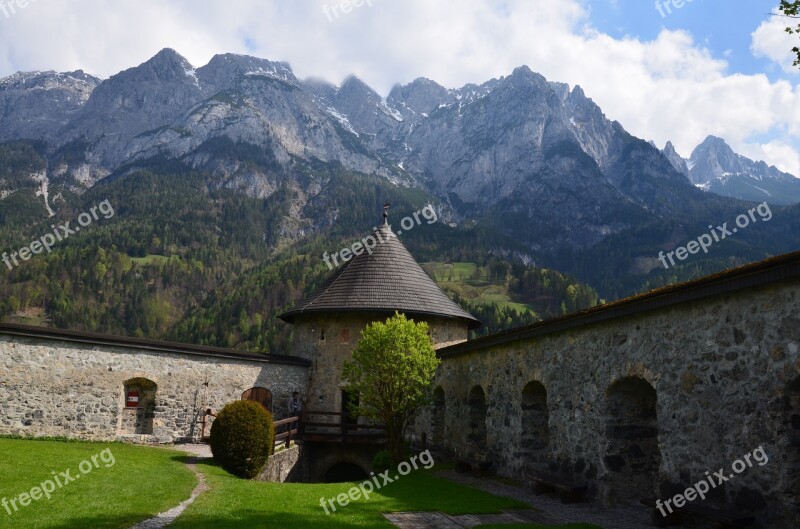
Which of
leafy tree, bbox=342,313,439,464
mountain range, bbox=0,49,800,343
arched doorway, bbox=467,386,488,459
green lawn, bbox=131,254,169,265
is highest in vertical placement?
mountain range, bbox=0,49,800,343

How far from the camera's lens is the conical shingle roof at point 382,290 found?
73.6ft

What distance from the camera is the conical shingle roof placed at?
22438mm

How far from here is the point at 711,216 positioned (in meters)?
153

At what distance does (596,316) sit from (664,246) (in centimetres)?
14374

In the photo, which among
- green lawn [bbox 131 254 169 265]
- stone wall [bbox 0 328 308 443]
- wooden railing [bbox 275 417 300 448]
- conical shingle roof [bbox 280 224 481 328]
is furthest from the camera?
green lawn [bbox 131 254 169 265]

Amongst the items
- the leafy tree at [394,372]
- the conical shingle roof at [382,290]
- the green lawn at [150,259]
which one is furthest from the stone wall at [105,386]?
the green lawn at [150,259]

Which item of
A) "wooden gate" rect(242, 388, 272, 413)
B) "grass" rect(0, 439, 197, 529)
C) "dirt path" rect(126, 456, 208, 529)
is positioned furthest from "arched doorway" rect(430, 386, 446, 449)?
"dirt path" rect(126, 456, 208, 529)

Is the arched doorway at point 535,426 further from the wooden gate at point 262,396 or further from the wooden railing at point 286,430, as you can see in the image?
the wooden gate at point 262,396

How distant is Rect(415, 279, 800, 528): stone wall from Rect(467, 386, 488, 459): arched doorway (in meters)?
1.11

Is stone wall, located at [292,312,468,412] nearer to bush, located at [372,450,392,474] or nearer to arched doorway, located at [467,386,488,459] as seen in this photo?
arched doorway, located at [467,386,488,459]

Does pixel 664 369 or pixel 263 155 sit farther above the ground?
pixel 263 155

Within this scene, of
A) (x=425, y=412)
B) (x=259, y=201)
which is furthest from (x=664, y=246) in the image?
(x=425, y=412)

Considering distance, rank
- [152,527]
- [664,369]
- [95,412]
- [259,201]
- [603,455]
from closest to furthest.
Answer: [152,527]
[664,369]
[603,455]
[95,412]
[259,201]

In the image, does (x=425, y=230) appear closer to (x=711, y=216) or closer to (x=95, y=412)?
(x=711, y=216)
